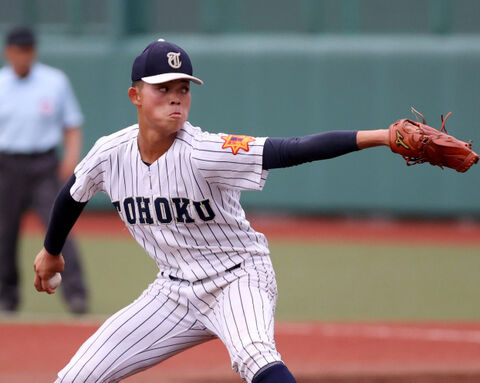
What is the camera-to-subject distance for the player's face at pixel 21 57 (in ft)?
26.5

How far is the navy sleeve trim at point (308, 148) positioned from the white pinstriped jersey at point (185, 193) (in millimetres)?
55

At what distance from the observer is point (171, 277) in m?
4.40

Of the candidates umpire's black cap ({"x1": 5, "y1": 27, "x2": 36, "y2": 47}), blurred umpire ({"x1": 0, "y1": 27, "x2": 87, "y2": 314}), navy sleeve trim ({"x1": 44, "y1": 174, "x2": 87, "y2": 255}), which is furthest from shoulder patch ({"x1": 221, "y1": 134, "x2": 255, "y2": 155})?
umpire's black cap ({"x1": 5, "y1": 27, "x2": 36, "y2": 47})

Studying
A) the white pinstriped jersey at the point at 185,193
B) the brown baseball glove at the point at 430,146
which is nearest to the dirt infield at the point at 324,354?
the white pinstriped jersey at the point at 185,193

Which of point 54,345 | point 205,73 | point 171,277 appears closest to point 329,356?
point 54,345

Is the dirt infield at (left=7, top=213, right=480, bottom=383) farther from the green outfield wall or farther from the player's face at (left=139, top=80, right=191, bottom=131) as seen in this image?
the green outfield wall

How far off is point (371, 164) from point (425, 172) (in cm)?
74

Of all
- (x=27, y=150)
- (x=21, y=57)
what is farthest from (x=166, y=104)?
(x=21, y=57)

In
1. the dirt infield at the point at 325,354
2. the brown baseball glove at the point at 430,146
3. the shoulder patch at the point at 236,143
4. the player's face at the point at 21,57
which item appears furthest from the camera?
the player's face at the point at 21,57

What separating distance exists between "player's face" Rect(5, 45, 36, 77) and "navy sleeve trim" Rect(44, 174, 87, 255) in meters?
3.84

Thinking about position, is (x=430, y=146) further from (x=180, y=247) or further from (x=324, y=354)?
(x=324, y=354)

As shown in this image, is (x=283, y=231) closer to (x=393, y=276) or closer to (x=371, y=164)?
(x=371, y=164)

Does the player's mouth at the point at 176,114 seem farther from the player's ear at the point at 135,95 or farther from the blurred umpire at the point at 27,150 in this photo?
the blurred umpire at the point at 27,150

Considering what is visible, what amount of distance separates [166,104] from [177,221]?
0.51 metres
